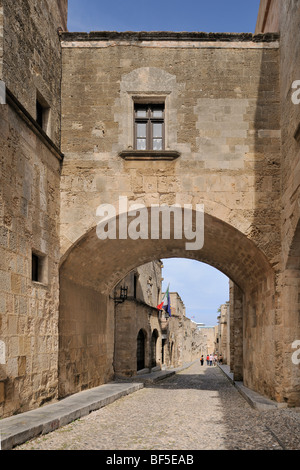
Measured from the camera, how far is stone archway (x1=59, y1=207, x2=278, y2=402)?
9125 mm

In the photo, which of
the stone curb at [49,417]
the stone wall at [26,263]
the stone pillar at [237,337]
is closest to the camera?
the stone curb at [49,417]

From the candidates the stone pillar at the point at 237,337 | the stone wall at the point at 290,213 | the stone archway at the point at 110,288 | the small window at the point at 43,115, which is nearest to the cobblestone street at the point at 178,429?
the stone wall at the point at 290,213

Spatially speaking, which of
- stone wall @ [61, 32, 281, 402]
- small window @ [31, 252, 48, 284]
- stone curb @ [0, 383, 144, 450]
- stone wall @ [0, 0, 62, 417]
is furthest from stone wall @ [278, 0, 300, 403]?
small window @ [31, 252, 48, 284]

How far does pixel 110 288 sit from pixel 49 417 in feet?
22.6

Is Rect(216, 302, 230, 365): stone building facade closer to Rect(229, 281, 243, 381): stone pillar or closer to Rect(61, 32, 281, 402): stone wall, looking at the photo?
Rect(229, 281, 243, 381): stone pillar

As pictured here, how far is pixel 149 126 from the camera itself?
946 centimetres

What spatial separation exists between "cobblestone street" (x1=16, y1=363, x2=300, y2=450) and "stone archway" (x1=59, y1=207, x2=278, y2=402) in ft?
4.05

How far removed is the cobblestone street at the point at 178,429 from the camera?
5395 millimetres

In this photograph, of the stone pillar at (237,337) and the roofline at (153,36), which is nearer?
the roofline at (153,36)

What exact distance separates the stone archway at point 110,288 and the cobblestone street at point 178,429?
124 cm

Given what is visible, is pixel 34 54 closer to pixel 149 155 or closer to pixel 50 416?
pixel 149 155

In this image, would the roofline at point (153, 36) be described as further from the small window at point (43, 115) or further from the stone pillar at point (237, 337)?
the stone pillar at point (237, 337)

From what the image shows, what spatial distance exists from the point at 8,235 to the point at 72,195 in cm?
259
